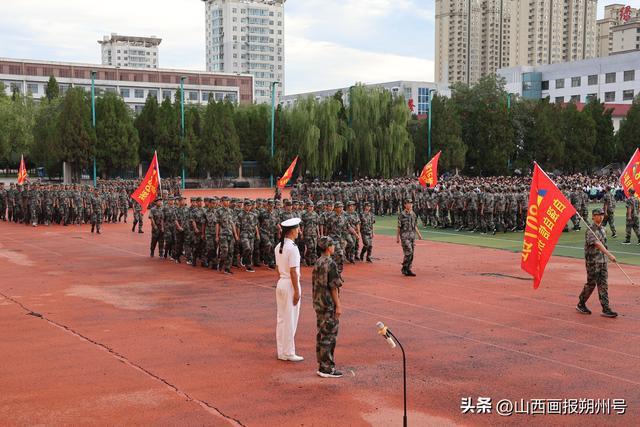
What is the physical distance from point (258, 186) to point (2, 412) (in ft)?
175

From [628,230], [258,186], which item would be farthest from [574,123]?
[628,230]

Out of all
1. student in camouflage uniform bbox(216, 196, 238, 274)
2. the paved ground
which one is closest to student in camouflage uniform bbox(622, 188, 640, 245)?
the paved ground

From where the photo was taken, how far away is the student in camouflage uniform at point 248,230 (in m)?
15.4

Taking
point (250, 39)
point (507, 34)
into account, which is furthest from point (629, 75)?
point (250, 39)

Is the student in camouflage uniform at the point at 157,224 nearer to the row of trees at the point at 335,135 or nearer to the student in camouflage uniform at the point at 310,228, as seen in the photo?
the student in camouflage uniform at the point at 310,228

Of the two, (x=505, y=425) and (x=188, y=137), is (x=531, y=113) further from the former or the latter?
(x=505, y=425)

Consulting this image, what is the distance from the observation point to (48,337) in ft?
31.0

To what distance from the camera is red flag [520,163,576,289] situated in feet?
33.5

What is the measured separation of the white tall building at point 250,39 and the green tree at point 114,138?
106 m

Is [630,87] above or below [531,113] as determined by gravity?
above

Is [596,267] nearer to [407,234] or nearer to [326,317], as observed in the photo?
[407,234]

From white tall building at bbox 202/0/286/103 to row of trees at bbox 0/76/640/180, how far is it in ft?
331

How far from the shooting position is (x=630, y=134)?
5559 centimetres

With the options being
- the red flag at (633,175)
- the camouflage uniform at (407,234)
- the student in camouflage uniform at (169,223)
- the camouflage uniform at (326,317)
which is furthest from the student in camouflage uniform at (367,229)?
the camouflage uniform at (326,317)
